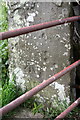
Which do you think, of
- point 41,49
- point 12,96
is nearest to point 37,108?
point 12,96

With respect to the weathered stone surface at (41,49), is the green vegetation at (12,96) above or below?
below

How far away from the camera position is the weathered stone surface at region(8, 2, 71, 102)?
1.60 metres

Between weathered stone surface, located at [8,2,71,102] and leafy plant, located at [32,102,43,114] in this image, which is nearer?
weathered stone surface, located at [8,2,71,102]

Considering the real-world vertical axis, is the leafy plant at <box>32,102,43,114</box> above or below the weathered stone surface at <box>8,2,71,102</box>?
Result: below

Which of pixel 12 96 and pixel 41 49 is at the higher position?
pixel 41 49

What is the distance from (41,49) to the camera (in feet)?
5.57

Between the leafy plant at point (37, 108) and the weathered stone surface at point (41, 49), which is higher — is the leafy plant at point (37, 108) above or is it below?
below

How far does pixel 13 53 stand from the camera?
1.88m

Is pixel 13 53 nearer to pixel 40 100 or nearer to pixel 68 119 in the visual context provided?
pixel 40 100

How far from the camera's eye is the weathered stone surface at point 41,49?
1.60 meters

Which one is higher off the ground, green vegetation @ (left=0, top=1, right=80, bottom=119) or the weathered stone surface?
the weathered stone surface

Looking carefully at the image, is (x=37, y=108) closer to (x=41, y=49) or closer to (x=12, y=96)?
(x=12, y=96)

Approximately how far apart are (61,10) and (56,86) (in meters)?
0.76

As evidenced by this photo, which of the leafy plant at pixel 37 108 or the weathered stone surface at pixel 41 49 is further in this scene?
the leafy plant at pixel 37 108
